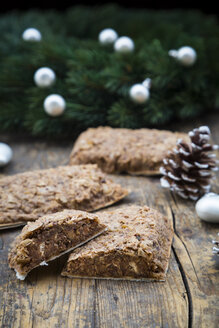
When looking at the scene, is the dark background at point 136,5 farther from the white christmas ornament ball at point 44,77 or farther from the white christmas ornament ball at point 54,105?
the white christmas ornament ball at point 54,105

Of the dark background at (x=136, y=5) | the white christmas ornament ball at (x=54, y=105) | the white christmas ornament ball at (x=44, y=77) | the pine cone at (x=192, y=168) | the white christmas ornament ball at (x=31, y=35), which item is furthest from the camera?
the dark background at (x=136, y=5)

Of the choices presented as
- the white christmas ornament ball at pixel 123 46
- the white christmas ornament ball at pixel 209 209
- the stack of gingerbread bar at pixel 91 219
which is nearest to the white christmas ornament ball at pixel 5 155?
the stack of gingerbread bar at pixel 91 219

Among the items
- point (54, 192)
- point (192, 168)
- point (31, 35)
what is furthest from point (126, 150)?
point (31, 35)

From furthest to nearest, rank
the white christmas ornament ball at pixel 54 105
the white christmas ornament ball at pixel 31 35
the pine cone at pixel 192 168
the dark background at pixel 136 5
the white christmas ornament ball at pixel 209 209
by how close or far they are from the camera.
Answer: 1. the dark background at pixel 136 5
2. the white christmas ornament ball at pixel 31 35
3. the white christmas ornament ball at pixel 54 105
4. the pine cone at pixel 192 168
5. the white christmas ornament ball at pixel 209 209

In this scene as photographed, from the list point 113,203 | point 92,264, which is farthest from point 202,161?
point 92,264

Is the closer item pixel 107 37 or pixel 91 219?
pixel 91 219

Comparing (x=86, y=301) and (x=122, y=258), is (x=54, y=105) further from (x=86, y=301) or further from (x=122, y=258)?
(x=86, y=301)
